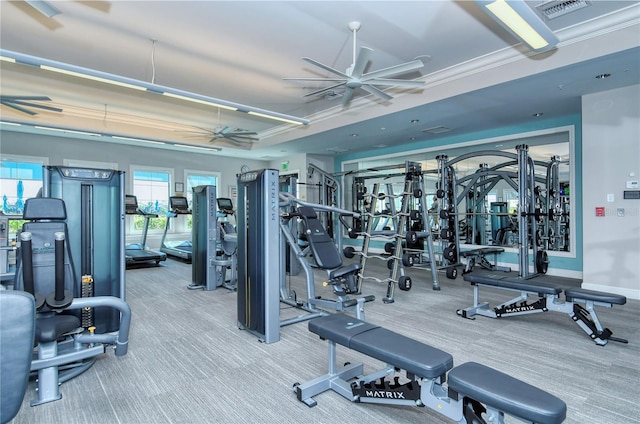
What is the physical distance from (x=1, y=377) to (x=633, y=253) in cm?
617

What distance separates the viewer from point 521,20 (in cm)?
291

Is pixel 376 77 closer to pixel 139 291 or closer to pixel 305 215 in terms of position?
pixel 305 215

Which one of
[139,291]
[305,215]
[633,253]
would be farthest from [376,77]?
[139,291]

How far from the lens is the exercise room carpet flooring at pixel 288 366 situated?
2.03m

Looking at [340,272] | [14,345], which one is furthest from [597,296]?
[14,345]

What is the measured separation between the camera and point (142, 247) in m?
7.78

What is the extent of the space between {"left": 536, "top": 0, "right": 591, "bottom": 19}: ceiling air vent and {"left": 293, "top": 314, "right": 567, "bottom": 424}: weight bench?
11.9ft

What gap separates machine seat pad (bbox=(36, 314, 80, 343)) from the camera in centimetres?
215

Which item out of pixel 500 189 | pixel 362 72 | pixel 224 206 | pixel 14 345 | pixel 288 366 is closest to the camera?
pixel 14 345

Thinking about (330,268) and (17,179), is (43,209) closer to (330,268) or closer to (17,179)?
(330,268)

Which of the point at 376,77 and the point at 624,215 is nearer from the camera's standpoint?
the point at 376,77

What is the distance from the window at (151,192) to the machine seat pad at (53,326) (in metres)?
7.29

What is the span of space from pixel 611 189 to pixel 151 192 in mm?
9959

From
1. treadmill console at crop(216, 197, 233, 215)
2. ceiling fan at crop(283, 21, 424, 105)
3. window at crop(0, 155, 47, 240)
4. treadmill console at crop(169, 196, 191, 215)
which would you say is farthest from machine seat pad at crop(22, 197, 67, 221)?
window at crop(0, 155, 47, 240)
